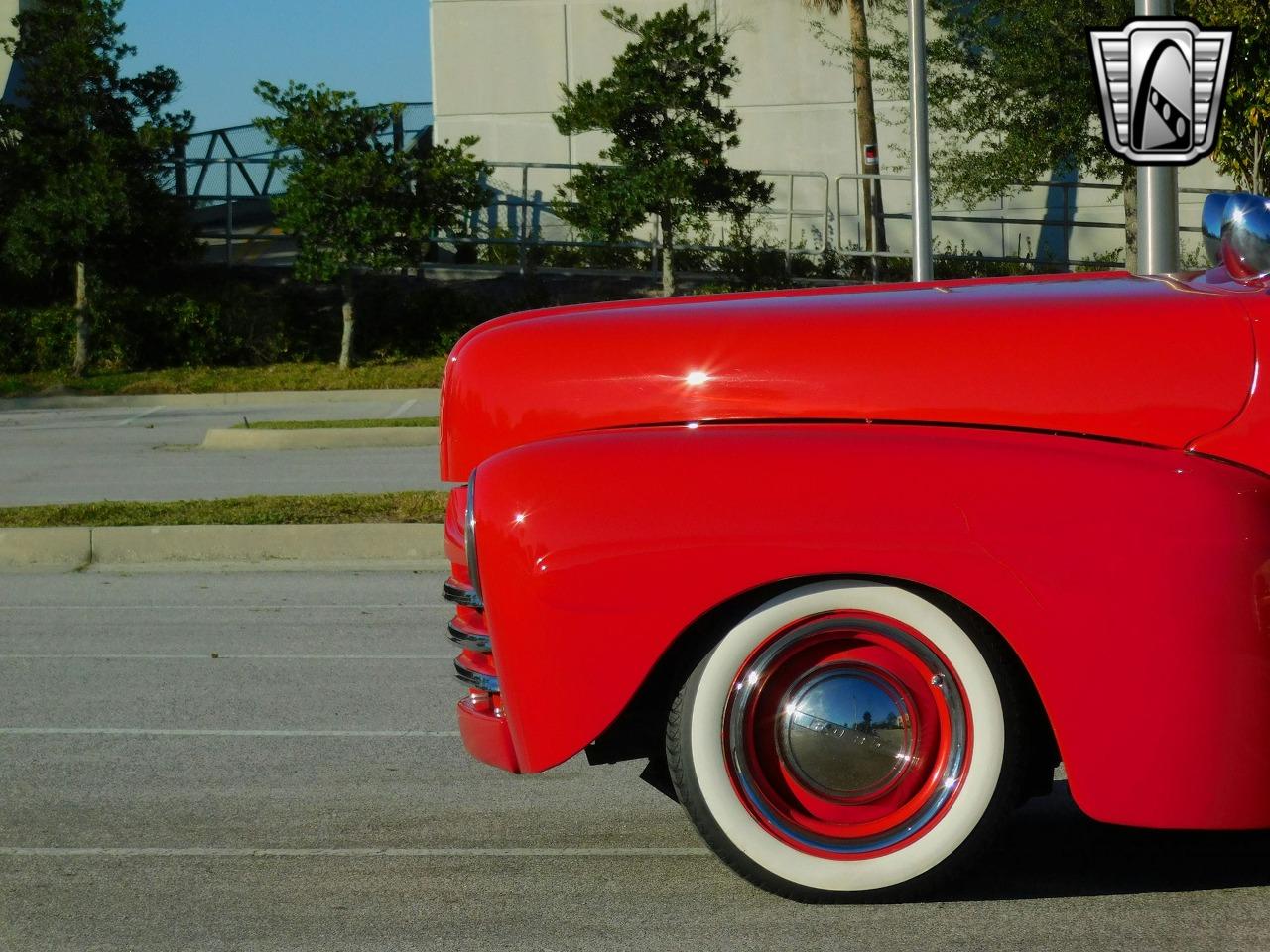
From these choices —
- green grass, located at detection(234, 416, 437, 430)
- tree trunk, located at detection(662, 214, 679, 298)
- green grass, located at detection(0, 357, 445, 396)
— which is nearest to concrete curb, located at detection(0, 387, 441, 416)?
green grass, located at detection(0, 357, 445, 396)

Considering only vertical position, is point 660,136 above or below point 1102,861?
above

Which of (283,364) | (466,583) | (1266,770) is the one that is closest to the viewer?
(1266,770)

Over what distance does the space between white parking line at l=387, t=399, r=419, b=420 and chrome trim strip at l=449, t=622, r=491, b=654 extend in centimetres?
1553

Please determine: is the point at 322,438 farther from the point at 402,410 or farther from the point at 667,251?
the point at 667,251

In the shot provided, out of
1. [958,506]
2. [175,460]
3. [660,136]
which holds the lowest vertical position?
[175,460]

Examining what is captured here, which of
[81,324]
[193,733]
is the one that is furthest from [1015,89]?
[193,733]

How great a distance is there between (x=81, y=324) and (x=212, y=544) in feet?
52.9

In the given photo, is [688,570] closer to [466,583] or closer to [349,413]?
[466,583]

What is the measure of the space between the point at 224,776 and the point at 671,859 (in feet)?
5.36

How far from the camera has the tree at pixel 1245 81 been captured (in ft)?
55.0

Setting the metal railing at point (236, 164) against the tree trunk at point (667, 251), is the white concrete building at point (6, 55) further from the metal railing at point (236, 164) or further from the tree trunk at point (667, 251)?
the tree trunk at point (667, 251)

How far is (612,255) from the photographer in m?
27.5

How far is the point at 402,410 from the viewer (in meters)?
21.1

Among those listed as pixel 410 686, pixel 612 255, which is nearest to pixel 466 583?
pixel 410 686
